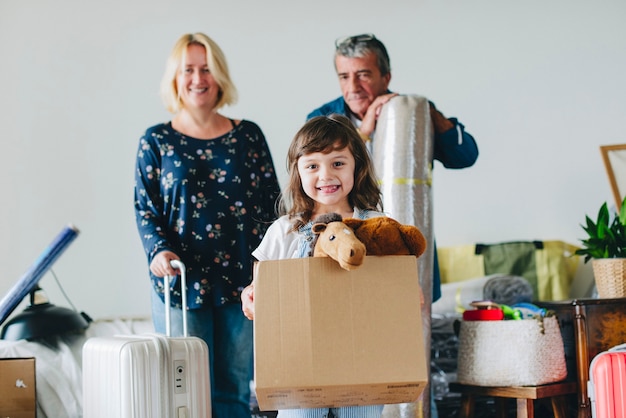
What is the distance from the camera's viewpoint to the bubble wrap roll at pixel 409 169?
223 cm

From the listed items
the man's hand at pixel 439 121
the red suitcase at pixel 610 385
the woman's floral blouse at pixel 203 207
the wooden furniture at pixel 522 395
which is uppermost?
the man's hand at pixel 439 121

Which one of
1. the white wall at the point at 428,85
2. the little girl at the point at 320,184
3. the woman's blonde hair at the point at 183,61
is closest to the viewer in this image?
the little girl at the point at 320,184

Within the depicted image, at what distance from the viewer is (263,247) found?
65.0 inches

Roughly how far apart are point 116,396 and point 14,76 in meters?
1.77

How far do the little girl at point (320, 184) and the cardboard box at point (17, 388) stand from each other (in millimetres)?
894

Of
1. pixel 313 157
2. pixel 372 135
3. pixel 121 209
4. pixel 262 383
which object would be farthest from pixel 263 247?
pixel 121 209

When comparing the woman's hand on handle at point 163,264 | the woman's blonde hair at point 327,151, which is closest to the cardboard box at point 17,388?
the woman's hand on handle at point 163,264

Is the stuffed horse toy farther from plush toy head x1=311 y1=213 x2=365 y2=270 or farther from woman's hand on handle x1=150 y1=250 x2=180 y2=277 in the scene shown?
woman's hand on handle x1=150 y1=250 x2=180 y2=277

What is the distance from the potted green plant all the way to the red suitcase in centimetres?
69

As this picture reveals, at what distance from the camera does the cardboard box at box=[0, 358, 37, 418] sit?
2.13m

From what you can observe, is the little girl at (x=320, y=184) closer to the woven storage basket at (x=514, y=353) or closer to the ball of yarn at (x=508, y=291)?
the woven storage basket at (x=514, y=353)

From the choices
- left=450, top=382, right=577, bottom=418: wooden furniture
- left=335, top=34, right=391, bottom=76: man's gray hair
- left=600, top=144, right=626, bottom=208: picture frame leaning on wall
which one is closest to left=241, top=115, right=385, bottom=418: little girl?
left=335, top=34, right=391, bottom=76: man's gray hair

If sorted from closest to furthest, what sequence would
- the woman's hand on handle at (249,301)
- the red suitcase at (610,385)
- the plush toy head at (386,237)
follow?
1. the plush toy head at (386,237)
2. the woman's hand on handle at (249,301)
3. the red suitcase at (610,385)

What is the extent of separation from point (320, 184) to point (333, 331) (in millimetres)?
399
